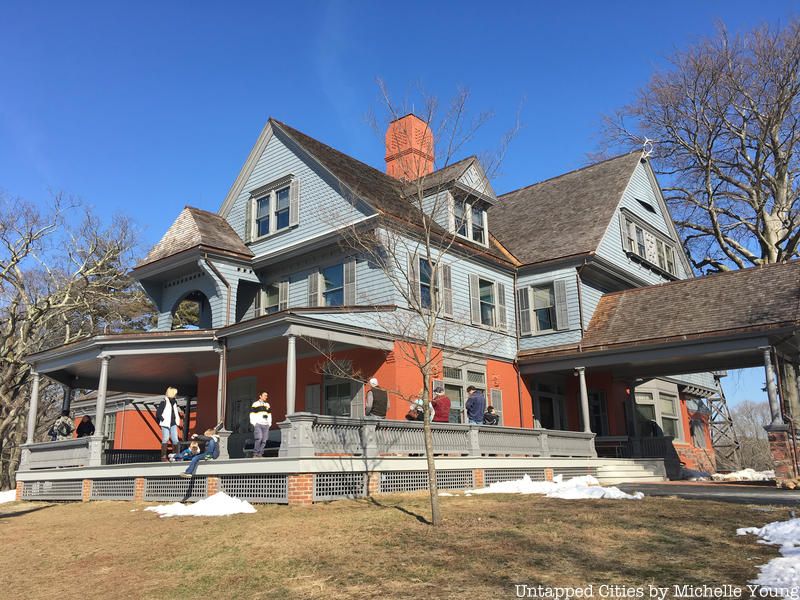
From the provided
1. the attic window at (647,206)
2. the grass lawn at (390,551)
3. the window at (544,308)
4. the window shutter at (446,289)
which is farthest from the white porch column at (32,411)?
the attic window at (647,206)

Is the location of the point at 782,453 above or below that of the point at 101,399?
below

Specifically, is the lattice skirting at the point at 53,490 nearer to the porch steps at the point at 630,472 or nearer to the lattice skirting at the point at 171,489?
the lattice skirting at the point at 171,489

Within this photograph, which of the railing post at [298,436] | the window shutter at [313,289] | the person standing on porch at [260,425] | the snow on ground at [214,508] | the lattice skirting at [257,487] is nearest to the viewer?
the snow on ground at [214,508]

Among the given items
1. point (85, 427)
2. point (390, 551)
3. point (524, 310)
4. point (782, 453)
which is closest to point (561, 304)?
point (524, 310)

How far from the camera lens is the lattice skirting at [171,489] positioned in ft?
44.7

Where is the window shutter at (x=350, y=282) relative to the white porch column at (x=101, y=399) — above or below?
above

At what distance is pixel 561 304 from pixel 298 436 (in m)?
12.4

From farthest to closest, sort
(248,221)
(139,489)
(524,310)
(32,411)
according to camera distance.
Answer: (524,310) → (248,221) → (32,411) → (139,489)

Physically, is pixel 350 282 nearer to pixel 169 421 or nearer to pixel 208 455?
pixel 169 421

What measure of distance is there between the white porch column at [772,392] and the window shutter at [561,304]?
19.9 ft

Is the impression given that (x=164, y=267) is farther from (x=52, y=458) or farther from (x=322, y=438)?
(x=322, y=438)

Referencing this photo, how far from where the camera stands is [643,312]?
69.8ft

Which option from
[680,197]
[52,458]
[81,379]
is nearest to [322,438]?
[52,458]

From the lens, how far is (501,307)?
22375mm
